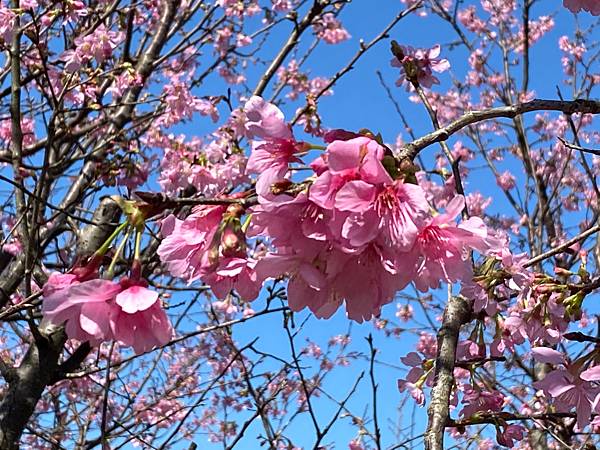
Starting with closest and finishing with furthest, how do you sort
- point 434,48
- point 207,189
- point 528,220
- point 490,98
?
1. point 434,48
2. point 207,189
3. point 528,220
4. point 490,98

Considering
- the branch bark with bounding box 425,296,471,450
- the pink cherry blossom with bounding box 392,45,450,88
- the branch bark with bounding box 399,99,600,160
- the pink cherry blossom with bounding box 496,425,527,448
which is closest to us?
Answer: the branch bark with bounding box 399,99,600,160

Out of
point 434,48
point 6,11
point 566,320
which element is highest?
point 6,11

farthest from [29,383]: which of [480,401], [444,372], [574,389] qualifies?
[574,389]

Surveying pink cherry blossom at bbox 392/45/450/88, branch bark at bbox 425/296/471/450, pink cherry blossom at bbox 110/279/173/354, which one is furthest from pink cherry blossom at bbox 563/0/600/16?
pink cherry blossom at bbox 110/279/173/354

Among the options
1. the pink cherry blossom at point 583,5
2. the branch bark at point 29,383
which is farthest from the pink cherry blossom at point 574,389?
the branch bark at point 29,383

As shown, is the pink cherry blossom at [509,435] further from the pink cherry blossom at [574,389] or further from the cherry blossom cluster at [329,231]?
the cherry blossom cluster at [329,231]

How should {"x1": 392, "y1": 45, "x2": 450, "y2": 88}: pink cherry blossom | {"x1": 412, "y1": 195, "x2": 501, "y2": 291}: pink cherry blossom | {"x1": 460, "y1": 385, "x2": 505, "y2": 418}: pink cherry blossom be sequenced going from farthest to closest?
1. {"x1": 392, "y1": 45, "x2": 450, "y2": 88}: pink cherry blossom
2. {"x1": 460, "y1": 385, "x2": 505, "y2": 418}: pink cherry blossom
3. {"x1": 412, "y1": 195, "x2": 501, "y2": 291}: pink cherry blossom

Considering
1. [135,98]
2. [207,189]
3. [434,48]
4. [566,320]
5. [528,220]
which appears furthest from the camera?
[528,220]

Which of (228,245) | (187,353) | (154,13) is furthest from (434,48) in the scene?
(187,353)

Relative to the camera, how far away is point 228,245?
939 mm

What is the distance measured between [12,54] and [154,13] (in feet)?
9.85

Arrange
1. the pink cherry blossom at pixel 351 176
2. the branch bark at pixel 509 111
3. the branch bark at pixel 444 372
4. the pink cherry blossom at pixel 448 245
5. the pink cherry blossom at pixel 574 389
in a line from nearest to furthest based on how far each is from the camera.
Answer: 1. the pink cherry blossom at pixel 351 176
2. the pink cherry blossom at pixel 448 245
3. the branch bark at pixel 509 111
4. the branch bark at pixel 444 372
5. the pink cherry blossom at pixel 574 389

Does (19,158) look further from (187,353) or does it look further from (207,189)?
(187,353)

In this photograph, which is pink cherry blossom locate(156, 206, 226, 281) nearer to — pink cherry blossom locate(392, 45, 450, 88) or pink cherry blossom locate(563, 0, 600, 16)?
pink cherry blossom locate(563, 0, 600, 16)
